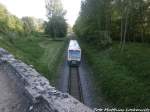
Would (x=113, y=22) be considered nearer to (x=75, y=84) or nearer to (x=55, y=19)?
(x=75, y=84)

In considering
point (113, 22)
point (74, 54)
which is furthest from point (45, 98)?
point (113, 22)

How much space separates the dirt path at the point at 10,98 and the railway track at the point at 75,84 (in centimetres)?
655

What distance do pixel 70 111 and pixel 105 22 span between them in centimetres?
3426

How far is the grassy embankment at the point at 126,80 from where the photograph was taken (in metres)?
14.0

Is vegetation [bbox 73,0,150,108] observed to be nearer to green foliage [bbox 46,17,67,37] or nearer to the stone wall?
the stone wall

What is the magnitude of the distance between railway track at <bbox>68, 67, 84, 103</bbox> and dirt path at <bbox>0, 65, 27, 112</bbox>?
6548 millimetres

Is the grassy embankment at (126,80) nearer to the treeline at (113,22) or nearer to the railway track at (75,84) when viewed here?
the railway track at (75,84)

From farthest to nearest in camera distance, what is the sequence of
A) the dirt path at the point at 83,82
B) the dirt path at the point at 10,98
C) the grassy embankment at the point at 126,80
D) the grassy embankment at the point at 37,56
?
the grassy embankment at the point at 37,56, the dirt path at the point at 83,82, the grassy embankment at the point at 126,80, the dirt path at the point at 10,98

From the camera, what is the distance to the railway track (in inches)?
670

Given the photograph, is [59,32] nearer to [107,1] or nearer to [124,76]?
[107,1]

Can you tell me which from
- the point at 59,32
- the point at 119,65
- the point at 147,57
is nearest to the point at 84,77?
the point at 119,65

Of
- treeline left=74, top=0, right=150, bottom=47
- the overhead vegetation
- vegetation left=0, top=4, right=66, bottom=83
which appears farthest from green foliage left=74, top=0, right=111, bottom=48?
the overhead vegetation

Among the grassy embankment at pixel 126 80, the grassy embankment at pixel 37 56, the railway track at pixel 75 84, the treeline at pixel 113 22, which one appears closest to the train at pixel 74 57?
the railway track at pixel 75 84

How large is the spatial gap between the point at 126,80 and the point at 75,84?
4853mm
